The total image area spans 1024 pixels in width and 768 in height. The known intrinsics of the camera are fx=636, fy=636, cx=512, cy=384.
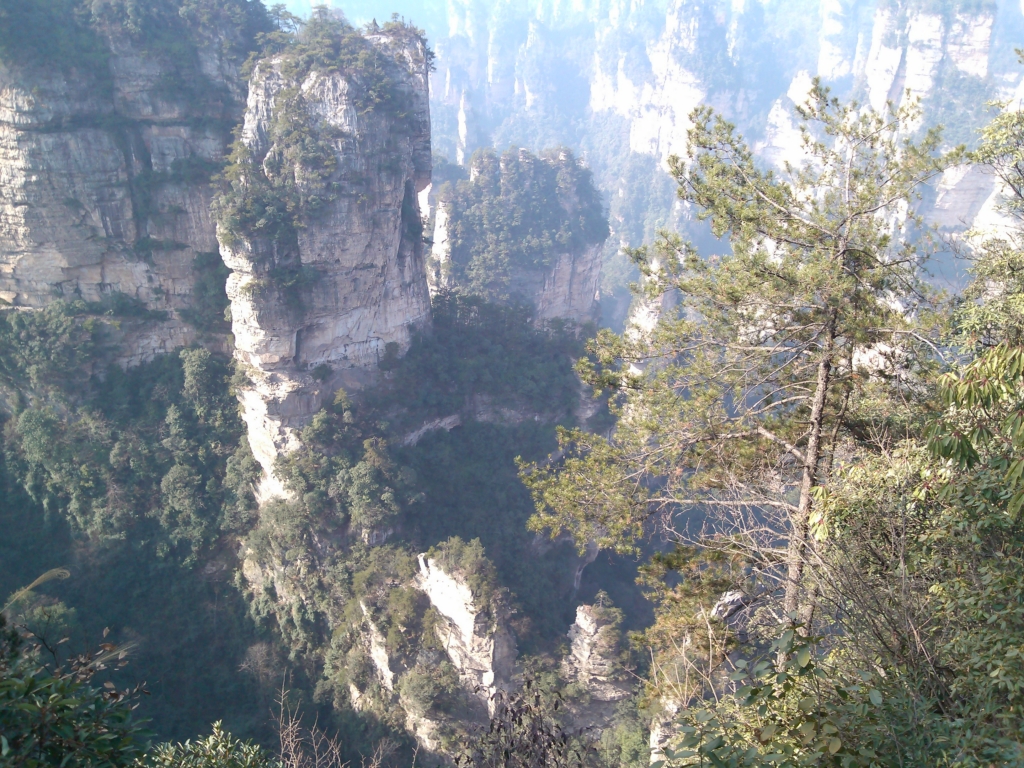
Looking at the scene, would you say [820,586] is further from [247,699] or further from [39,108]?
[39,108]

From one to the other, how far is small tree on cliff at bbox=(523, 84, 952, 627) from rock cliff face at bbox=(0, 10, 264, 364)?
17.6 m

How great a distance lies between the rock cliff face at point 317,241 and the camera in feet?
60.8

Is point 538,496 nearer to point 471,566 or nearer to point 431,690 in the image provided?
point 471,566

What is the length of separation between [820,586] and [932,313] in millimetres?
2897

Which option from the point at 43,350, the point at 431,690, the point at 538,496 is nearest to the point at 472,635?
the point at 431,690

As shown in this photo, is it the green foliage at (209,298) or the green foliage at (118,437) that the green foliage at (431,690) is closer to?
the green foliage at (118,437)

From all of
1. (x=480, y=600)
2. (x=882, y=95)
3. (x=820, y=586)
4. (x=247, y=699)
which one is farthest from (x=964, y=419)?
(x=882, y=95)

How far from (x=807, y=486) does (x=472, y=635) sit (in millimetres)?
12108

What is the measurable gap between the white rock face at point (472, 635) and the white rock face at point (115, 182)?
11.8 meters

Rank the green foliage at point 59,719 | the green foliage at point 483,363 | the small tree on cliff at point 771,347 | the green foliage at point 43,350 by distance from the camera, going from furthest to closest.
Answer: the green foliage at point 483,363 < the green foliage at point 43,350 < the small tree on cliff at point 771,347 < the green foliage at point 59,719

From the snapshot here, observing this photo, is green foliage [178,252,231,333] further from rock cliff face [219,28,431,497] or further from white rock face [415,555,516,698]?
white rock face [415,555,516,698]

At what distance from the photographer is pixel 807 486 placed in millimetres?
5598

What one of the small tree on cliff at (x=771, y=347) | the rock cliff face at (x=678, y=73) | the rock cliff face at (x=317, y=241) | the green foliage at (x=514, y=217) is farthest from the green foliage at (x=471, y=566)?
the rock cliff face at (x=678, y=73)

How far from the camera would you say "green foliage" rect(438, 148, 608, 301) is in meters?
38.4
